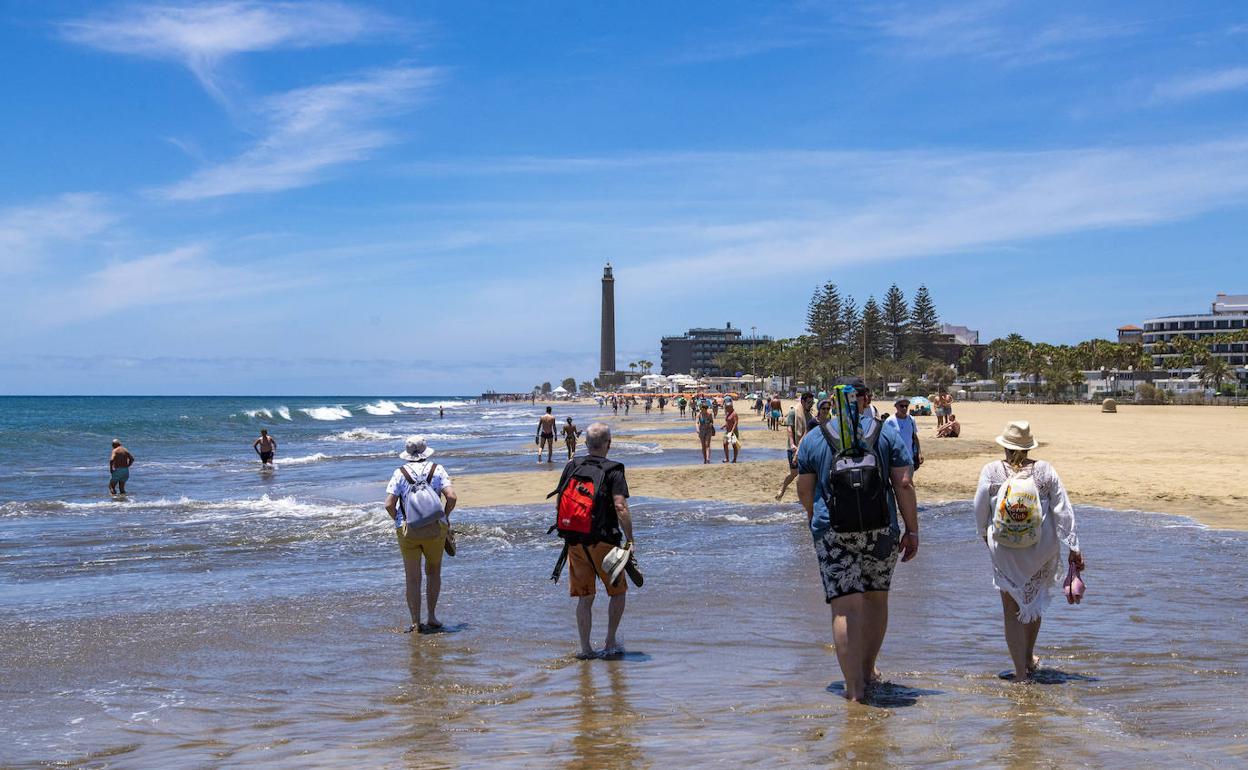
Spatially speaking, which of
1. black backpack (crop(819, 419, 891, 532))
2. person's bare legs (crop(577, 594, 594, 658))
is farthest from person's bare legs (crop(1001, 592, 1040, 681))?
person's bare legs (crop(577, 594, 594, 658))

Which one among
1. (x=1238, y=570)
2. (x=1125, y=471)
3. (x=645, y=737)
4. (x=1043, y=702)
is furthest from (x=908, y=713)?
(x=1125, y=471)

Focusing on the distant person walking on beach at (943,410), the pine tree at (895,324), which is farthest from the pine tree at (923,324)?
the distant person walking on beach at (943,410)

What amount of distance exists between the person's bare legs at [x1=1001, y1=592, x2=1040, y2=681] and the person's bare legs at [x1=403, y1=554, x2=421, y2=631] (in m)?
4.08

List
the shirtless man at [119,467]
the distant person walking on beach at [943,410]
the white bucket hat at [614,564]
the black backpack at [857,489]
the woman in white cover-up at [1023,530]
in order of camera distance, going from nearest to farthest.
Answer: the black backpack at [857,489] → the woman in white cover-up at [1023,530] → the white bucket hat at [614,564] → the shirtless man at [119,467] → the distant person walking on beach at [943,410]

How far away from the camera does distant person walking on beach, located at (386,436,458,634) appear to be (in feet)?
24.7

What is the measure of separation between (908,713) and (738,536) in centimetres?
704

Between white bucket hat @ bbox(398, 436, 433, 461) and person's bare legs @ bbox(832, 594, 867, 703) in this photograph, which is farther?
white bucket hat @ bbox(398, 436, 433, 461)

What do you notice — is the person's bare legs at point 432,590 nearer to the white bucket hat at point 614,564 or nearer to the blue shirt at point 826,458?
the white bucket hat at point 614,564

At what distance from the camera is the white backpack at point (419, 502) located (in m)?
7.52

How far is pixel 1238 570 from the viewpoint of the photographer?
28.7 feet

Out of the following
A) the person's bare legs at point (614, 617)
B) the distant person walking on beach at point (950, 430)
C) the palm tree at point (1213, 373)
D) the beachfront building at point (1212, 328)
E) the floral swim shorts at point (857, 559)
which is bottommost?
the person's bare legs at point (614, 617)

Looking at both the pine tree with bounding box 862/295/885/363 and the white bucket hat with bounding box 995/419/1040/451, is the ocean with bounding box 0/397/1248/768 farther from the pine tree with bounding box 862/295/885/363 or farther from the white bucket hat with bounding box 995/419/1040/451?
the pine tree with bounding box 862/295/885/363

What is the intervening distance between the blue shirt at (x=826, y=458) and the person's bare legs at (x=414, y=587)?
11.1ft

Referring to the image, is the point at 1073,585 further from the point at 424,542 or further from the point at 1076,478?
the point at 1076,478
